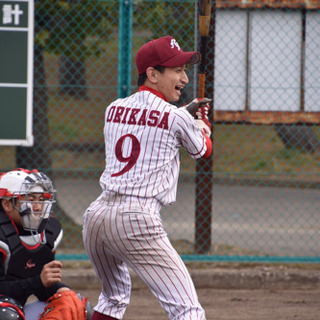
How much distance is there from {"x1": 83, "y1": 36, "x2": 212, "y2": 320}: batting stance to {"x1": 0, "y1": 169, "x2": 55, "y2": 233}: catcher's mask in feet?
0.99


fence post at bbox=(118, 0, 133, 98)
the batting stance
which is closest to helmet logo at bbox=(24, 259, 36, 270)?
the batting stance

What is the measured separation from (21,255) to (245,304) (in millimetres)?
2567

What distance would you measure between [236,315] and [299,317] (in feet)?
1.57

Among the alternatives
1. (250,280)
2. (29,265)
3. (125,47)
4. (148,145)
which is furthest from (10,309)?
(125,47)

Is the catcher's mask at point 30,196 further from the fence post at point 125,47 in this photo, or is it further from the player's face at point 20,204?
the fence post at point 125,47

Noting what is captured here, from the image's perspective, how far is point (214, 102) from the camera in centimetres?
706

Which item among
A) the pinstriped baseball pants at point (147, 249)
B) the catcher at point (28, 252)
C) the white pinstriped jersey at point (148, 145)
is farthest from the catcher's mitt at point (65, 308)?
the white pinstriped jersey at point (148, 145)

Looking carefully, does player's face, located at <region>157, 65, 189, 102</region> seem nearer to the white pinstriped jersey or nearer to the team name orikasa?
the white pinstriped jersey

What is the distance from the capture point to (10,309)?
4.09 m

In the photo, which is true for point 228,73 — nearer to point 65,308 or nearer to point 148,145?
point 148,145

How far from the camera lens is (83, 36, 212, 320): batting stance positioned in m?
3.86

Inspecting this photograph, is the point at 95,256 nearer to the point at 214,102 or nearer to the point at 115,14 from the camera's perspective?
the point at 214,102

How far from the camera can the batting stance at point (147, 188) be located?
3.86 meters

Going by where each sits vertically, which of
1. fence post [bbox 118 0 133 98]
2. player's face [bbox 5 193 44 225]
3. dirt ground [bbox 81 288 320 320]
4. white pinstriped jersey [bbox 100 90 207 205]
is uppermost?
fence post [bbox 118 0 133 98]
